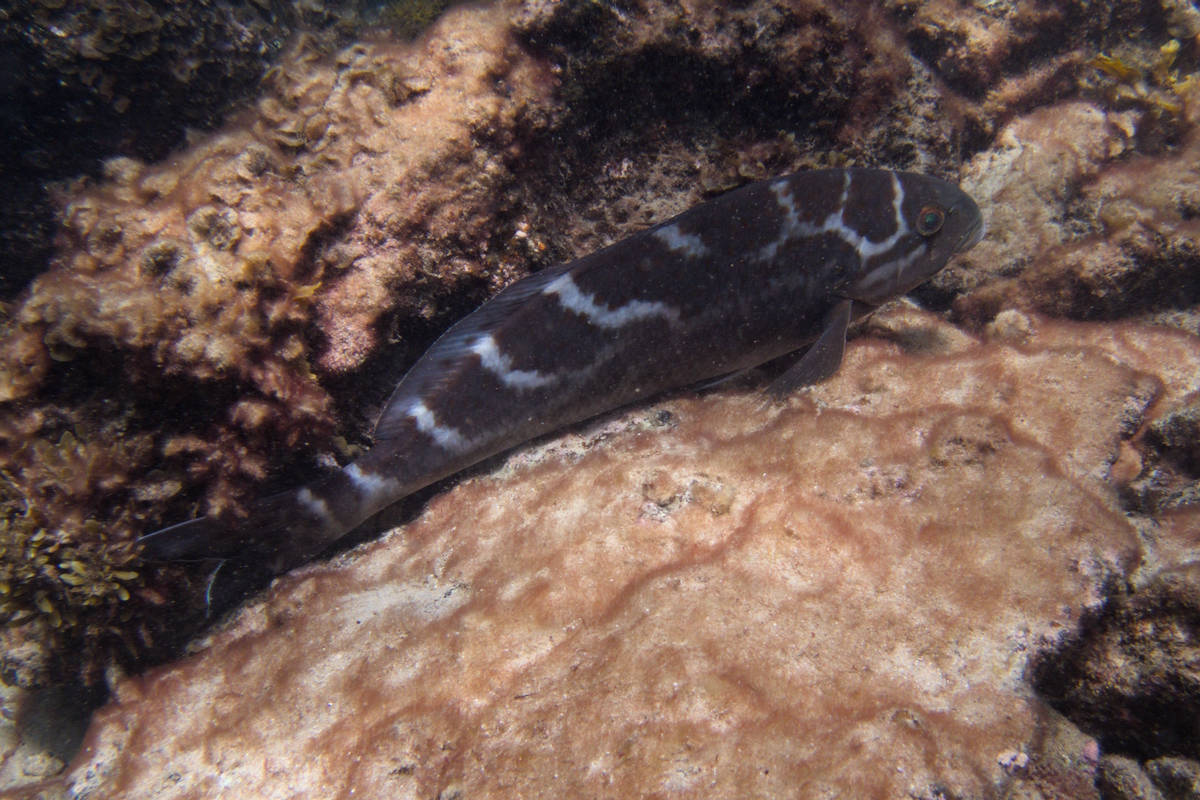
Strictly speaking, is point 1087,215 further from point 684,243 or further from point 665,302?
point 665,302

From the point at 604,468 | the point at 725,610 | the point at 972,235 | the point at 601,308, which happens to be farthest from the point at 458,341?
the point at 972,235

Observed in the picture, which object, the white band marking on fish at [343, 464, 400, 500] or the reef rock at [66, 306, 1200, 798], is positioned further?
the white band marking on fish at [343, 464, 400, 500]

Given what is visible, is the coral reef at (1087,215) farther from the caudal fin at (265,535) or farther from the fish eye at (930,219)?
the caudal fin at (265,535)

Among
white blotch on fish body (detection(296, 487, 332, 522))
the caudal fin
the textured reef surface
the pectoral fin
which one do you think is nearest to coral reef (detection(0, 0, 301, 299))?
the textured reef surface

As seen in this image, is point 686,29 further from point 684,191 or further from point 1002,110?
point 1002,110

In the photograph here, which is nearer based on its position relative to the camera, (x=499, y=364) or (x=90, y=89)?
(x=499, y=364)

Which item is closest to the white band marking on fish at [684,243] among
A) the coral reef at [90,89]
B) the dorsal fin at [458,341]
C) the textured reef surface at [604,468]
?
the dorsal fin at [458,341]

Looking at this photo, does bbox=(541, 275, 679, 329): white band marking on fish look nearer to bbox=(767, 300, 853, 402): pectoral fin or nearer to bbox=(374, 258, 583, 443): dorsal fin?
bbox=(374, 258, 583, 443): dorsal fin
